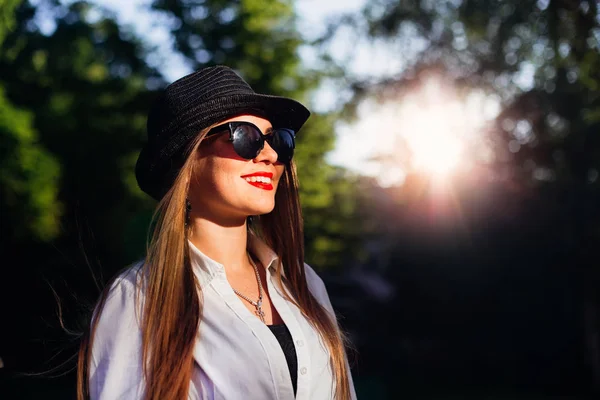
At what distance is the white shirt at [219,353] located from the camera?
2.05 metres

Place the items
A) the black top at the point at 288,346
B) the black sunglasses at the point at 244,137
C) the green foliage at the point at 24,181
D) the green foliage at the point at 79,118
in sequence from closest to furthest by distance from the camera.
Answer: the black top at the point at 288,346 → the black sunglasses at the point at 244,137 → the green foliage at the point at 24,181 → the green foliage at the point at 79,118

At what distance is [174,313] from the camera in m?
2.13

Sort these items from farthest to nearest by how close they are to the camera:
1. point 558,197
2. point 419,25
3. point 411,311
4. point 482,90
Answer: point 411,311, point 558,197, point 482,90, point 419,25

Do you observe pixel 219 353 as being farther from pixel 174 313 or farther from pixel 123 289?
pixel 123 289

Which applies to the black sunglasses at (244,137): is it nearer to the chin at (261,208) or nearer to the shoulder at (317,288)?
the chin at (261,208)

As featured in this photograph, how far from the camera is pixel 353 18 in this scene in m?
10.4

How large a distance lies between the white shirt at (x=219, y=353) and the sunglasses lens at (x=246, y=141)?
39 centimetres

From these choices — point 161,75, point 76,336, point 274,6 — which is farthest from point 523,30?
point 161,75

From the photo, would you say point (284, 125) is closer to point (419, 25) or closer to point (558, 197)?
point (419, 25)

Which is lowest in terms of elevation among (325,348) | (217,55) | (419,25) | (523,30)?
(325,348)

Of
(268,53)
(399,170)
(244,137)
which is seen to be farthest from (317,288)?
(268,53)

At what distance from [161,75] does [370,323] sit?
375 inches

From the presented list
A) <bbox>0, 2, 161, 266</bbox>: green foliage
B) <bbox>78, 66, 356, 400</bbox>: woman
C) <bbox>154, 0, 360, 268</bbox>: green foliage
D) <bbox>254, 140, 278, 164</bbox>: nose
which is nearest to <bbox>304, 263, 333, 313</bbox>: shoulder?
<bbox>78, 66, 356, 400</bbox>: woman

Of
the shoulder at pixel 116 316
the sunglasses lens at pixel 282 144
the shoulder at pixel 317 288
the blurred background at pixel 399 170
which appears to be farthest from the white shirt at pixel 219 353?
the blurred background at pixel 399 170
